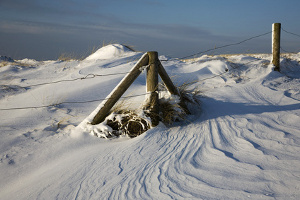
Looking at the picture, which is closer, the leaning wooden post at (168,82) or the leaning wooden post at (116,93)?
the leaning wooden post at (116,93)

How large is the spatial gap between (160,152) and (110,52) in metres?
6.37

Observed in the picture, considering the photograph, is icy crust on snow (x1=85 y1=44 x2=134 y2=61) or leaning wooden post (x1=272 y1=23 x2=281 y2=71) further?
icy crust on snow (x1=85 y1=44 x2=134 y2=61)

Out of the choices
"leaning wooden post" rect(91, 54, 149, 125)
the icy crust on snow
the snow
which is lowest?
the snow

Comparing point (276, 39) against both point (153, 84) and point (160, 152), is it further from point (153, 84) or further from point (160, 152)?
point (160, 152)

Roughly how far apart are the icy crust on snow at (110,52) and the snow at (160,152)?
10.1 feet

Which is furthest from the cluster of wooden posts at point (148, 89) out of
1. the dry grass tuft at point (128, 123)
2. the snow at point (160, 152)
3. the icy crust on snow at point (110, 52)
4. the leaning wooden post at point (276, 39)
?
the leaning wooden post at point (276, 39)

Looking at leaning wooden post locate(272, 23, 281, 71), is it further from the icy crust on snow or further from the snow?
A: the icy crust on snow

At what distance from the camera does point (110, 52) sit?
27.6 feet

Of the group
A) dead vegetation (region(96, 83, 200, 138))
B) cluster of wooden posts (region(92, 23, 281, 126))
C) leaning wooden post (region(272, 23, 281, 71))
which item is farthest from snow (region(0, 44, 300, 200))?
leaning wooden post (region(272, 23, 281, 71))

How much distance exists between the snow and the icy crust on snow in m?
3.07

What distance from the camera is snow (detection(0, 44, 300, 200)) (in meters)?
2.06

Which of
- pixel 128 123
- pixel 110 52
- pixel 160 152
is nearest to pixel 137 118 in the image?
pixel 128 123

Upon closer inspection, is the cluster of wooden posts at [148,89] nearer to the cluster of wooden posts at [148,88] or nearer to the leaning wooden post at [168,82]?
the cluster of wooden posts at [148,88]

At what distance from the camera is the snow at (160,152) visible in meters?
2.06
